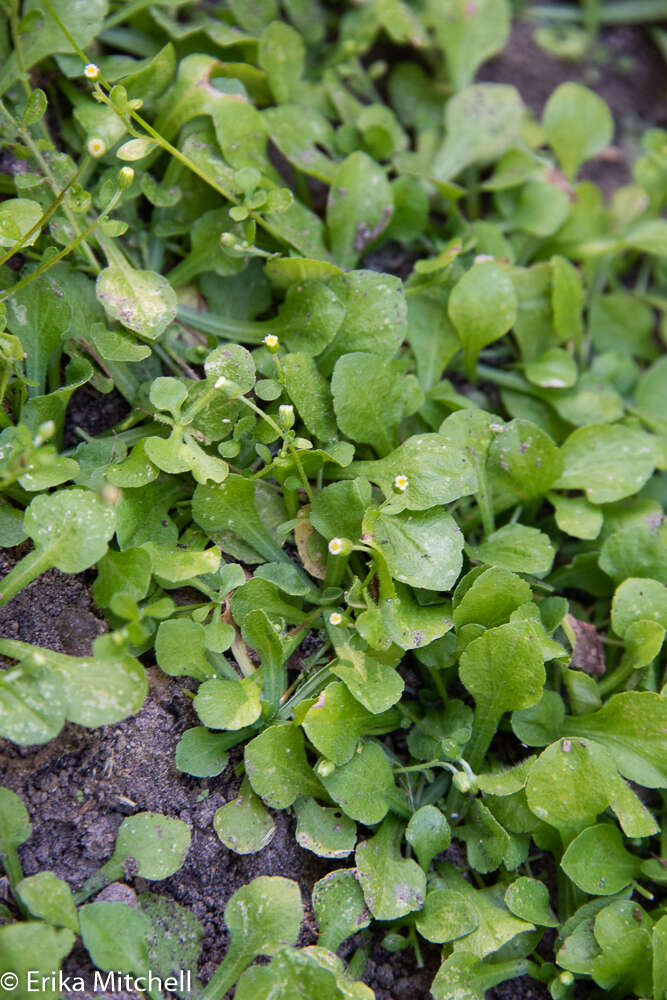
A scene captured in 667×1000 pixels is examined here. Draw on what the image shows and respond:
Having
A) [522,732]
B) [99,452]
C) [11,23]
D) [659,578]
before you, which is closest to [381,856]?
[522,732]

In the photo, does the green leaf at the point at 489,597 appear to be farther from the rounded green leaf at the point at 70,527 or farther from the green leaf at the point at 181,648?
the rounded green leaf at the point at 70,527

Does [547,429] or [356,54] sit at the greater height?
[356,54]

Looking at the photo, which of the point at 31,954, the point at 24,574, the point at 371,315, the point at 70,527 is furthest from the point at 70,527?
the point at 371,315

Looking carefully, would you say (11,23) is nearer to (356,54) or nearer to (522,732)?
(356,54)

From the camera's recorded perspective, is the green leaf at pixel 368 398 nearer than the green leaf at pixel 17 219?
No

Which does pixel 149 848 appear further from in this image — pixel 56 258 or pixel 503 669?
pixel 56 258

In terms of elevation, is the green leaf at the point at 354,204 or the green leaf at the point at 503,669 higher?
the green leaf at the point at 354,204

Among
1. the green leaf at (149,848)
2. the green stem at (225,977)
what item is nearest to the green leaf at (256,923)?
the green stem at (225,977)

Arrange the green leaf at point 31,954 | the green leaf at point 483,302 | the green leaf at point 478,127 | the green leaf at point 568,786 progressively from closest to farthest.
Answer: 1. the green leaf at point 31,954
2. the green leaf at point 568,786
3. the green leaf at point 483,302
4. the green leaf at point 478,127
